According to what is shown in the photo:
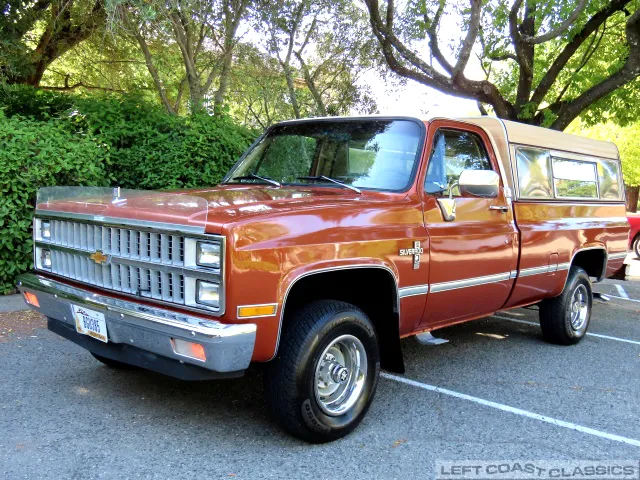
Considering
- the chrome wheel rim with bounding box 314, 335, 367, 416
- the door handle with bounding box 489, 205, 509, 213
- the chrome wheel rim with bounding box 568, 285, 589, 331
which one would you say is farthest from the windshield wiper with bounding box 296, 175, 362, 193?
the chrome wheel rim with bounding box 568, 285, 589, 331

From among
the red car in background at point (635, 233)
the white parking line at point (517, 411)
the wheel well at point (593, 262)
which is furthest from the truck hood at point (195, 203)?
the red car in background at point (635, 233)

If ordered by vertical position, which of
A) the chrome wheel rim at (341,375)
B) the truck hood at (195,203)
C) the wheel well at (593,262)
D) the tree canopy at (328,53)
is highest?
the tree canopy at (328,53)

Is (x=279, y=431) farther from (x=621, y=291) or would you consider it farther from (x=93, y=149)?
(x=621, y=291)

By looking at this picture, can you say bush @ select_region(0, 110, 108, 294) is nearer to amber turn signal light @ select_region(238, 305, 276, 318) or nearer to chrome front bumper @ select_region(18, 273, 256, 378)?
chrome front bumper @ select_region(18, 273, 256, 378)

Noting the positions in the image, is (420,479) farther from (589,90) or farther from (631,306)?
(589,90)

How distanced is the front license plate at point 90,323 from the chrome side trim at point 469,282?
2270mm

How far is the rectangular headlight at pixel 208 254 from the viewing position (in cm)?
308

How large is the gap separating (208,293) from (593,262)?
5.20 metres

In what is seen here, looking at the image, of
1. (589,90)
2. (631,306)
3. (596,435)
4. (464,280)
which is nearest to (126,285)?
(464,280)

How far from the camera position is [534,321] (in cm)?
751

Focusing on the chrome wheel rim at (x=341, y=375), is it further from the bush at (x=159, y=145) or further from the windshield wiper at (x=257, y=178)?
the bush at (x=159, y=145)

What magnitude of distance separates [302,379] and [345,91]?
11.8 m

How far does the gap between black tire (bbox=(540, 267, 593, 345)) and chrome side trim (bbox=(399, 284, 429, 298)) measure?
242 centimetres


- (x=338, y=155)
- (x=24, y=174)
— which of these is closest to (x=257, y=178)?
(x=338, y=155)
